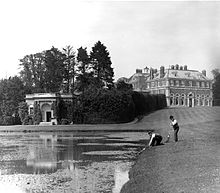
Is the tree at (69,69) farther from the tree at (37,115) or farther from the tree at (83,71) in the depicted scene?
the tree at (37,115)

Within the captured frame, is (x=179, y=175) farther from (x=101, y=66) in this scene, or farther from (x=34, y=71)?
(x=34, y=71)

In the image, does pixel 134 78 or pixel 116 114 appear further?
pixel 134 78

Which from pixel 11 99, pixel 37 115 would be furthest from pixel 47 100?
pixel 11 99

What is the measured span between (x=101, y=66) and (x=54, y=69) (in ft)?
29.8

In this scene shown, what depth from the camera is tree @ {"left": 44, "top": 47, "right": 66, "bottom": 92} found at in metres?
63.7

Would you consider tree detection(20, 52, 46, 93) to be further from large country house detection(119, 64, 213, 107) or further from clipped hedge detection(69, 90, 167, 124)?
large country house detection(119, 64, 213, 107)

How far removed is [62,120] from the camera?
177ft

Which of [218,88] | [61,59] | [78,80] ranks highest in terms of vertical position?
[61,59]

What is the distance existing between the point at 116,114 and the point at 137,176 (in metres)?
41.4

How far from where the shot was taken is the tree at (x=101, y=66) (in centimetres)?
6069

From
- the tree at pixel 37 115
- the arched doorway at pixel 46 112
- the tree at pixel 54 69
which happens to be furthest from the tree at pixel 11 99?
the arched doorway at pixel 46 112

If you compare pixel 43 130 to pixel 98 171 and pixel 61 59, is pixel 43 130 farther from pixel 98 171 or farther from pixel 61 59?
pixel 98 171

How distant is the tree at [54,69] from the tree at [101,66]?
21.2ft

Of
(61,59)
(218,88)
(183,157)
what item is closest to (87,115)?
(61,59)
